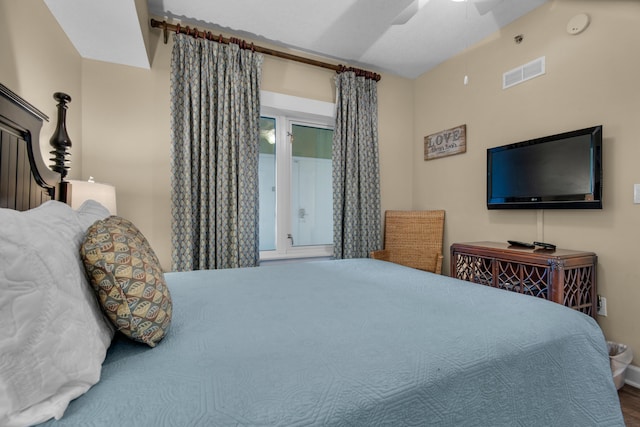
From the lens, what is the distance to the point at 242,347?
2.69 feet

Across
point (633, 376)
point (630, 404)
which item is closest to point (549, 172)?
point (633, 376)

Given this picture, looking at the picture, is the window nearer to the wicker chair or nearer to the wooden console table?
the wicker chair

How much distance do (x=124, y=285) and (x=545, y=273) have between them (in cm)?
238

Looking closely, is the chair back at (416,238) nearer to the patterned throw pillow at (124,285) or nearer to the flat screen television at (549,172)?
the flat screen television at (549,172)

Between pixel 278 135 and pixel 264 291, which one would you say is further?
pixel 278 135

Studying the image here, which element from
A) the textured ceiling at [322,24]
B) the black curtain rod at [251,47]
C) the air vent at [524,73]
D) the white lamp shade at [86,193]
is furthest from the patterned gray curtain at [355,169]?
the white lamp shade at [86,193]

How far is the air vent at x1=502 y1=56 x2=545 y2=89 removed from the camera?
2.47 metres

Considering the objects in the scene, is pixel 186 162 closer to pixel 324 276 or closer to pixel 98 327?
pixel 324 276

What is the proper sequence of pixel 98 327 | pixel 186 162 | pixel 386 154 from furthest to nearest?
pixel 386 154
pixel 186 162
pixel 98 327

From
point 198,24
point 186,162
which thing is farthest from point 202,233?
point 198,24

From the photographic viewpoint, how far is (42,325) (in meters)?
0.58

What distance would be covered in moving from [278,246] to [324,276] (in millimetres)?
1588

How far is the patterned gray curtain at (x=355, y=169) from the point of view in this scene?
10.8ft

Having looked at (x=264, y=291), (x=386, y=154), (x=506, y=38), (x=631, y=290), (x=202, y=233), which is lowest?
(x=631, y=290)
